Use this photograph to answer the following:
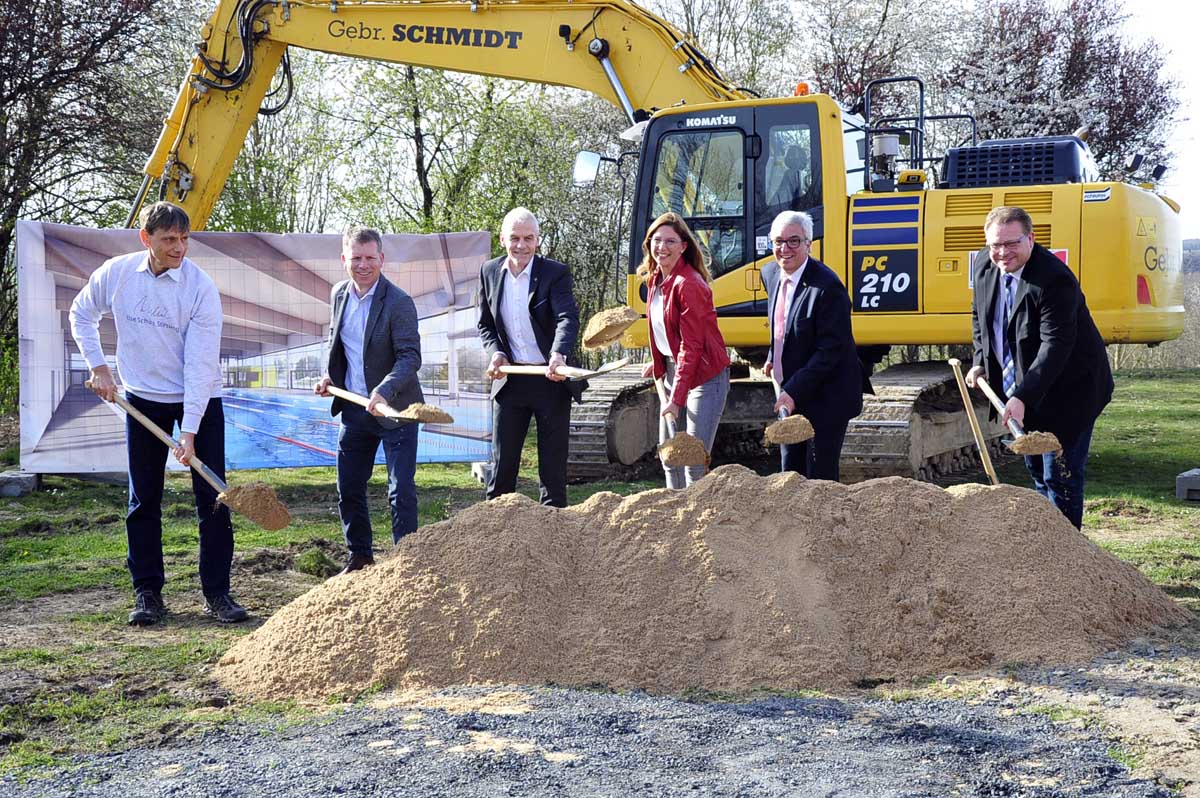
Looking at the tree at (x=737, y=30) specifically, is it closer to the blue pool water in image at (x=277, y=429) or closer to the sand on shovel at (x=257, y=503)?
the blue pool water in image at (x=277, y=429)

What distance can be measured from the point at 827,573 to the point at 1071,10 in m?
21.6

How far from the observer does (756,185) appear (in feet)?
29.9

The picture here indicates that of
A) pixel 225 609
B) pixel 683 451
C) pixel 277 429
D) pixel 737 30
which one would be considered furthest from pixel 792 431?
pixel 737 30

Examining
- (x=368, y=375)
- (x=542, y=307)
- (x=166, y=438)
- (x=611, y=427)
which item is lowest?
(x=611, y=427)

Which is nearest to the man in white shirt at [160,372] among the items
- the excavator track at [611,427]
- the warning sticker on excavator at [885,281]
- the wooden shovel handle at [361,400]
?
the wooden shovel handle at [361,400]

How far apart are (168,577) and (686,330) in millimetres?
3258

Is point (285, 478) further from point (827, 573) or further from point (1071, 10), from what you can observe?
point (1071, 10)

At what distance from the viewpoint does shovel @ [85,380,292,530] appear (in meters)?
5.48

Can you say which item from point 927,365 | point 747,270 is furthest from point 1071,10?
point 747,270

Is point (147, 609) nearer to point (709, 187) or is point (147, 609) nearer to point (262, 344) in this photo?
point (262, 344)

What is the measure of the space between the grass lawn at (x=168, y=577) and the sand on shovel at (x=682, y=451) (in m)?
2.09

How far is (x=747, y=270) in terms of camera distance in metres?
9.18

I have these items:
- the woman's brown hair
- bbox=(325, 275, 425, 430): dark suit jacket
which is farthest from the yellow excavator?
bbox=(325, 275, 425, 430): dark suit jacket

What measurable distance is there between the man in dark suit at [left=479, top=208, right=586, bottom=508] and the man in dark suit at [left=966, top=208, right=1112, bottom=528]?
2.04 meters
